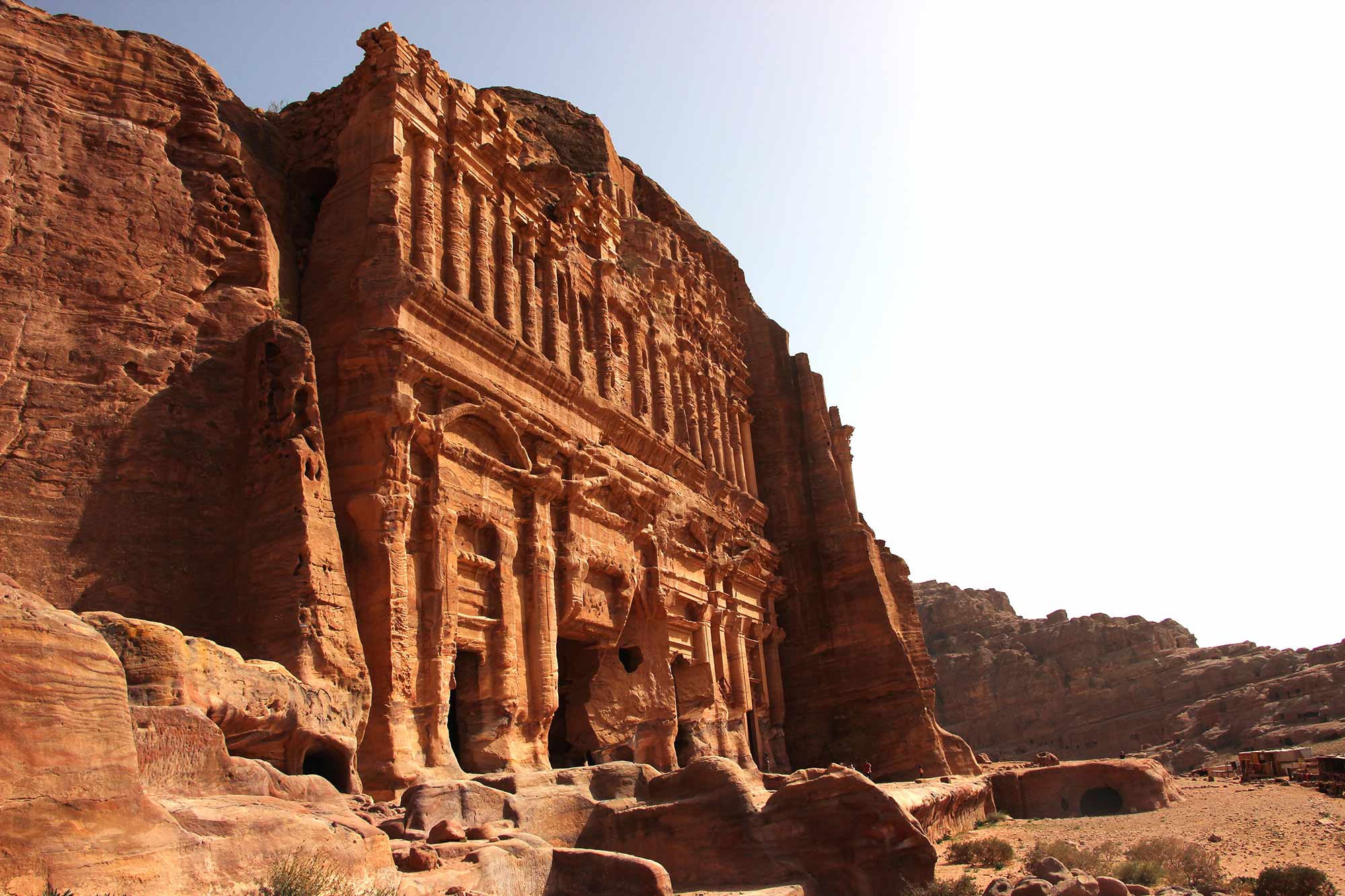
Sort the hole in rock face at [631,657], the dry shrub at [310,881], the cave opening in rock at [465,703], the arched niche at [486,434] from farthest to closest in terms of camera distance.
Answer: the hole in rock face at [631,657], the arched niche at [486,434], the cave opening in rock at [465,703], the dry shrub at [310,881]

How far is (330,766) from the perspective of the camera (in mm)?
9742

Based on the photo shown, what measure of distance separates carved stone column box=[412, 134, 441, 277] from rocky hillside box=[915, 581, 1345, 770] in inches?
1473

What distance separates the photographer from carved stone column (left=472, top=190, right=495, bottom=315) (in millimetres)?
16969

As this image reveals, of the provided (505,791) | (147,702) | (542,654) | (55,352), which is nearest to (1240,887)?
(505,791)

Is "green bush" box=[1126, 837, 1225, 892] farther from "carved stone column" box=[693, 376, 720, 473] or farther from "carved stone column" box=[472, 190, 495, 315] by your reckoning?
"carved stone column" box=[693, 376, 720, 473]

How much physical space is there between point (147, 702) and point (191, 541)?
4.74 meters

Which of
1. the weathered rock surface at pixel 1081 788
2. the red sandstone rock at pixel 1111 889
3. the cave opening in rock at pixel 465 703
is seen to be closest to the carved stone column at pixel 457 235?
the cave opening in rock at pixel 465 703

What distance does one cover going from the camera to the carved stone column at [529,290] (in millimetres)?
18266

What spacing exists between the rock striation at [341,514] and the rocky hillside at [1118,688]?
3046 centimetres

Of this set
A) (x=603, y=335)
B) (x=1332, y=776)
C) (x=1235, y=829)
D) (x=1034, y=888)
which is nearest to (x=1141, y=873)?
(x=1034, y=888)

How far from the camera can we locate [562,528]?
17156 mm

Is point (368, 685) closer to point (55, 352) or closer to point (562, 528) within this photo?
point (55, 352)

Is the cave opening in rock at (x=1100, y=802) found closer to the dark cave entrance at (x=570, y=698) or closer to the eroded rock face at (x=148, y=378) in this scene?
the dark cave entrance at (x=570, y=698)

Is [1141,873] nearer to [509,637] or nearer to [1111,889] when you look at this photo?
[1111,889]
